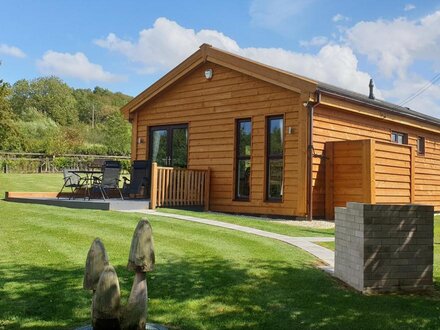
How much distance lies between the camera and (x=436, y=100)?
32.7 m

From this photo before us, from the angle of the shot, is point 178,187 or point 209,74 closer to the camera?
point 178,187

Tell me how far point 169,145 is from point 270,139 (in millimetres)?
3696

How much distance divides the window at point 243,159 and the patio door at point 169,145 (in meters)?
1.92

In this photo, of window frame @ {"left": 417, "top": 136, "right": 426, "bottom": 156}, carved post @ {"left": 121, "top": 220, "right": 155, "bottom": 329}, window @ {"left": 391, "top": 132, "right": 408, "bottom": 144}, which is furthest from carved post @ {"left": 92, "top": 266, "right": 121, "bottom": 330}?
window frame @ {"left": 417, "top": 136, "right": 426, "bottom": 156}

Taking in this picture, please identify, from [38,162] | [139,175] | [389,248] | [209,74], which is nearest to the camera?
[389,248]

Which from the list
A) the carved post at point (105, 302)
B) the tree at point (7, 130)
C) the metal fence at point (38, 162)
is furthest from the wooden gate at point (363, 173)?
the tree at point (7, 130)

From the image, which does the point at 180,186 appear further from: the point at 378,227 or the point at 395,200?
the point at 378,227

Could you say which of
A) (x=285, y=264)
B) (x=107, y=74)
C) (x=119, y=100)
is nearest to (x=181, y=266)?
(x=285, y=264)

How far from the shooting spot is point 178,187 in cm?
1197

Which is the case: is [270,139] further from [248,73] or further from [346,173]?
[346,173]

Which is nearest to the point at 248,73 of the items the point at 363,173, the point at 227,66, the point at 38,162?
the point at 227,66

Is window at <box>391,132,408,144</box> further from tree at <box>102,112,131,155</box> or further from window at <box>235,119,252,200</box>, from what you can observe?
tree at <box>102,112,131,155</box>

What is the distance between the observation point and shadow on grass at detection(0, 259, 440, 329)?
3.52 meters

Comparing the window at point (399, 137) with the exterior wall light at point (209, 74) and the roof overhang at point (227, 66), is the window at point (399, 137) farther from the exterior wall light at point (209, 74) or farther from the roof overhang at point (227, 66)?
the exterior wall light at point (209, 74)
